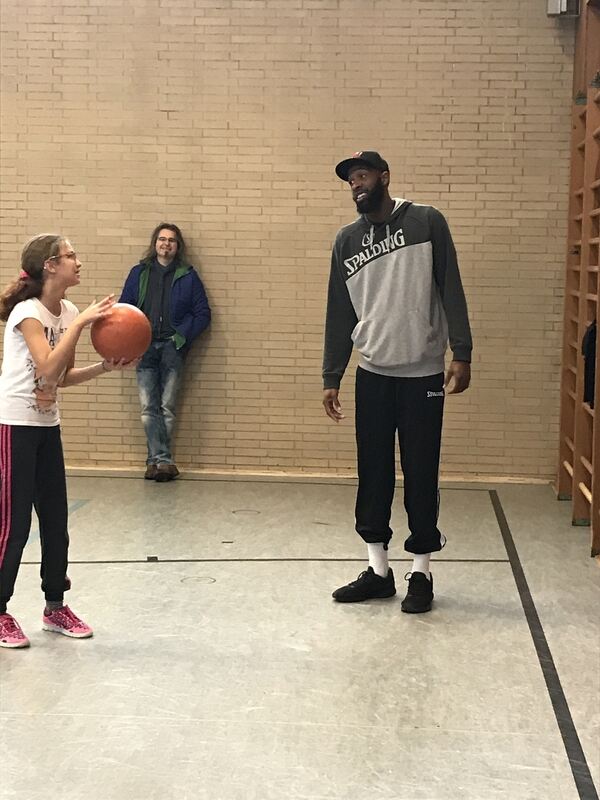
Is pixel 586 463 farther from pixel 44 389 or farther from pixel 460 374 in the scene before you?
pixel 44 389

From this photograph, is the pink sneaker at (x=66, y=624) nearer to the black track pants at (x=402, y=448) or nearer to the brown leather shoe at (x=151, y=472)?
the black track pants at (x=402, y=448)

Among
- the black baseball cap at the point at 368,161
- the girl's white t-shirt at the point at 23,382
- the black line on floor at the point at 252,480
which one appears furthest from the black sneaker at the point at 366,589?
the black line on floor at the point at 252,480

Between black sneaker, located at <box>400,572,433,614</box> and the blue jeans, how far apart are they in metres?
3.24

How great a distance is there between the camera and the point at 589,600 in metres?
4.81

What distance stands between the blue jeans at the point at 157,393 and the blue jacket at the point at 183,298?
5.8 inches

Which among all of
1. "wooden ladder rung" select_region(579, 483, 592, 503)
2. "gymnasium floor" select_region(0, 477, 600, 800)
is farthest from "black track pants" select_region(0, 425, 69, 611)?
"wooden ladder rung" select_region(579, 483, 592, 503)

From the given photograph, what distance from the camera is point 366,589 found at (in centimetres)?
477

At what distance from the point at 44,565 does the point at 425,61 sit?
191 inches

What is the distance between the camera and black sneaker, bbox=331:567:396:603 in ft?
Result: 15.6

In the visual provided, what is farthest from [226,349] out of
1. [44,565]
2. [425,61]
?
[44,565]

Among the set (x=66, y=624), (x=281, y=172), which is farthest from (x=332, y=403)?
(x=281, y=172)

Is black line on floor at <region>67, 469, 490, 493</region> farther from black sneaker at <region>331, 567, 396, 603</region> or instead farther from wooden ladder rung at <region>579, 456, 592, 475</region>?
black sneaker at <region>331, 567, 396, 603</region>

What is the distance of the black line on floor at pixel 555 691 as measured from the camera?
3066 mm

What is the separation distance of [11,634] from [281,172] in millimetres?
4438
